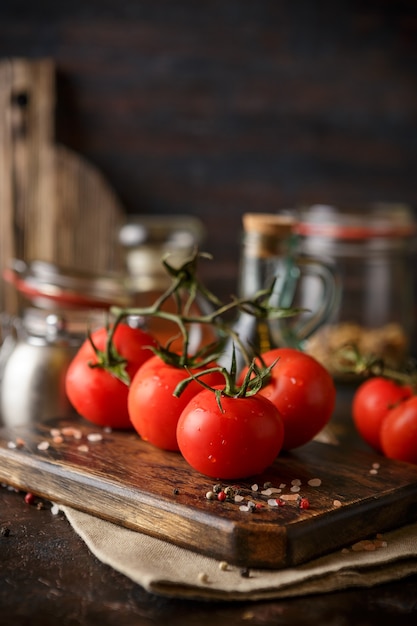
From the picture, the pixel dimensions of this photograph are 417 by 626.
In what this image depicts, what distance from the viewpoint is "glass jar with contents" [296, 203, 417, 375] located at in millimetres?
1452

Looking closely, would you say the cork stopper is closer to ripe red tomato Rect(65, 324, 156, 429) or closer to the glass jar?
the glass jar

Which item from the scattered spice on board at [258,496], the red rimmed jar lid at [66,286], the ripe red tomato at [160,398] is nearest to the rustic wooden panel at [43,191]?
the red rimmed jar lid at [66,286]

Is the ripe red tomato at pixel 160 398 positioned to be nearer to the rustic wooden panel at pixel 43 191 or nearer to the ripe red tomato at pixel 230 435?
the ripe red tomato at pixel 230 435

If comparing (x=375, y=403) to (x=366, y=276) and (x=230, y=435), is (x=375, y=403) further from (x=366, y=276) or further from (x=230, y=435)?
(x=366, y=276)

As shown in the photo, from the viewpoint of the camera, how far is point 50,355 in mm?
1068

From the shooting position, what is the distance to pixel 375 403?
99 centimetres

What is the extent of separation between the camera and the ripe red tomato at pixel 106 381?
0.95 m

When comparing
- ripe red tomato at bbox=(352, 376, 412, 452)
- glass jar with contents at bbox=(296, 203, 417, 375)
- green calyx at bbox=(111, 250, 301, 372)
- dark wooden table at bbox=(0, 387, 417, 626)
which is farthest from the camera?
glass jar with contents at bbox=(296, 203, 417, 375)

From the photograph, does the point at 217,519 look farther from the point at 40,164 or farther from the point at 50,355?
the point at 40,164

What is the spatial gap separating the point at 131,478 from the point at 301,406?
0.17m

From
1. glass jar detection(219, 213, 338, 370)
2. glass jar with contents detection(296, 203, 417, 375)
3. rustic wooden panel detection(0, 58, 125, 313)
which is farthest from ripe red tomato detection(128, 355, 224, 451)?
rustic wooden panel detection(0, 58, 125, 313)

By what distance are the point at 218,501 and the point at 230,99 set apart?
151 cm

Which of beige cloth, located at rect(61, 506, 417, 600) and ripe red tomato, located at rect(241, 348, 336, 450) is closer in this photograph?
beige cloth, located at rect(61, 506, 417, 600)

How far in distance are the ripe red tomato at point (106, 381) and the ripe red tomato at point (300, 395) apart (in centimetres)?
14
